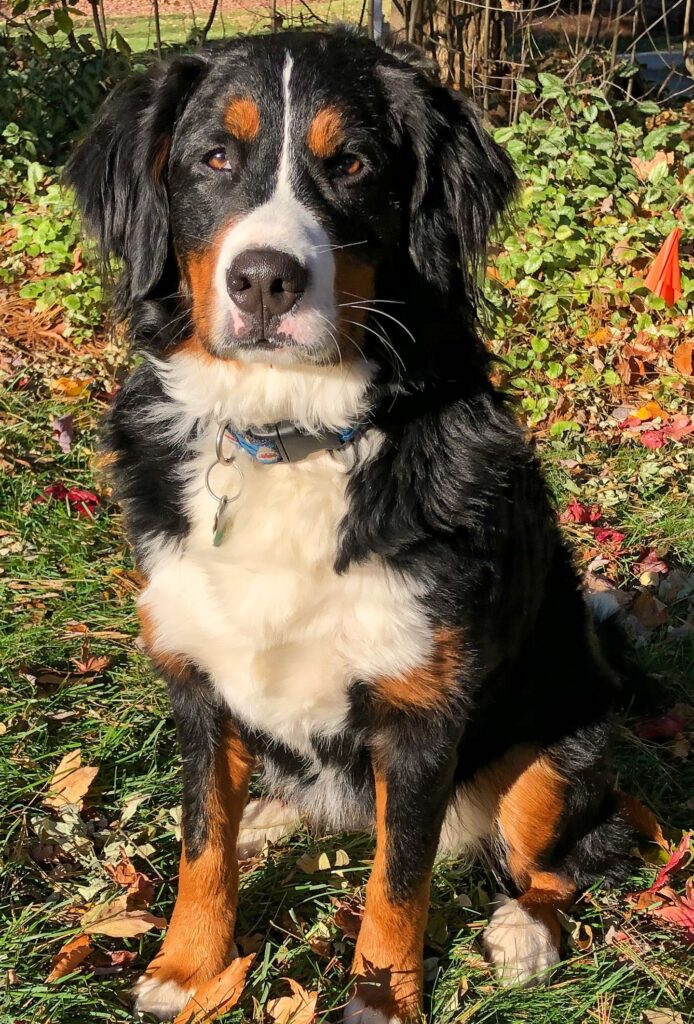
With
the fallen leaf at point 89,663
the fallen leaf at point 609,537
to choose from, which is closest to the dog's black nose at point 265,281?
the fallen leaf at point 89,663

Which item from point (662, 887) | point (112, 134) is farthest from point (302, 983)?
point (112, 134)

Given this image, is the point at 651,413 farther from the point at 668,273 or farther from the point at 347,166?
the point at 347,166

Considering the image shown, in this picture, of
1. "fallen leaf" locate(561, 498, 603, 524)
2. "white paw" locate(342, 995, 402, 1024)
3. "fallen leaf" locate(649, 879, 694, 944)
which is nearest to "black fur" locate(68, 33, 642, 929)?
"white paw" locate(342, 995, 402, 1024)

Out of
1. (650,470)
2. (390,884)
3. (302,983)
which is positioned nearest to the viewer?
(390,884)

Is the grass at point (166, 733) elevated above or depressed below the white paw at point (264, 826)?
above

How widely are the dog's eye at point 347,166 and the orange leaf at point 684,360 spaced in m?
3.10

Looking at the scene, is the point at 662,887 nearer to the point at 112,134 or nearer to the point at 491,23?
the point at 112,134

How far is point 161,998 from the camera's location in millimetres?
2283

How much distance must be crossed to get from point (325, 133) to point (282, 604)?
3.13 feet

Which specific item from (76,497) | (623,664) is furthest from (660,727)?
(76,497)

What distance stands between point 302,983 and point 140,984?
37 cm

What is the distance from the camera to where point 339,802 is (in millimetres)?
2486

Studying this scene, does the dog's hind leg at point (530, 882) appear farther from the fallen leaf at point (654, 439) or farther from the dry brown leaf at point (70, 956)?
the fallen leaf at point (654, 439)

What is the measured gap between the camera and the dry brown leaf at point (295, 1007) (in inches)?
86.1
